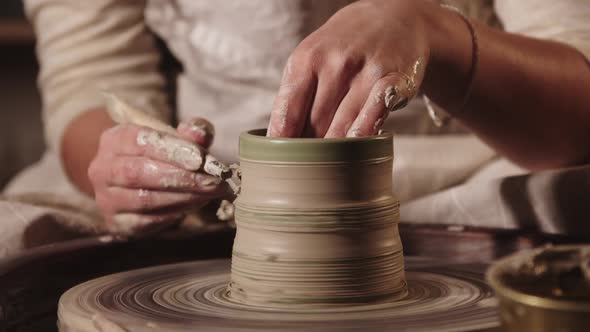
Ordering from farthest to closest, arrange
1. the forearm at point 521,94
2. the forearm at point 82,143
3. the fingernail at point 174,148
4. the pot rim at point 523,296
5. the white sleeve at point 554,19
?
the forearm at point 82,143 → the white sleeve at point 554,19 → the forearm at point 521,94 → the fingernail at point 174,148 → the pot rim at point 523,296

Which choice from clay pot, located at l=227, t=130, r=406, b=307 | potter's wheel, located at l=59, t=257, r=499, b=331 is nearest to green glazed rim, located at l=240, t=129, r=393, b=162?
clay pot, located at l=227, t=130, r=406, b=307

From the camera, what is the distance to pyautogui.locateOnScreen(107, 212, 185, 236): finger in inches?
39.3

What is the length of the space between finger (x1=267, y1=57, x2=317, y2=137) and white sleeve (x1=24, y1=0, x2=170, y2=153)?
2.64ft

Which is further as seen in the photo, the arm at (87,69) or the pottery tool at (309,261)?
the arm at (87,69)

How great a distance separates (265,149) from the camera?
0.71 metres

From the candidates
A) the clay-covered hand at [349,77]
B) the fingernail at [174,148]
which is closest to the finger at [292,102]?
the clay-covered hand at [349,77]

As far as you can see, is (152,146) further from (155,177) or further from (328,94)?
(328,94)

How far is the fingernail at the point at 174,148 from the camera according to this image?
858mm

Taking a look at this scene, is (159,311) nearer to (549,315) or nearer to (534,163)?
(549,315)

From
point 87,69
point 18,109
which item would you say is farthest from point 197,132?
point 18,109

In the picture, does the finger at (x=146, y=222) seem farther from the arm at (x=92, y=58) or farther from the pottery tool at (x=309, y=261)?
the arm at (x=92, y=58)

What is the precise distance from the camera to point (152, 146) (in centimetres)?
94

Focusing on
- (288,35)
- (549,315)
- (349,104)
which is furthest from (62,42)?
(549,315)

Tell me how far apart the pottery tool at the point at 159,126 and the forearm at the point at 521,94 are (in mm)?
278
